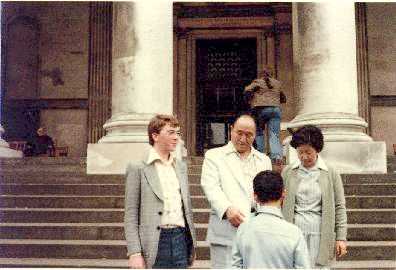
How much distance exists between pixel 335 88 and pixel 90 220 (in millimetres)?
4221

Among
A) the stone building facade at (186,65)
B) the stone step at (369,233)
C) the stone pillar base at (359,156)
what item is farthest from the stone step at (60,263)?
the stone building facade at (186,65)

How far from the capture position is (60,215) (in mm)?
7184

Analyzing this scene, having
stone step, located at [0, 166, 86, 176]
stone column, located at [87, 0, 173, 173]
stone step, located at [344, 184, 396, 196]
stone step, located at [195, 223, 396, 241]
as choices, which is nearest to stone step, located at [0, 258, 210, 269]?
stone step, located at [195, 223, 396, 241]

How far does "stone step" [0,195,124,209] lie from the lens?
7512 mm

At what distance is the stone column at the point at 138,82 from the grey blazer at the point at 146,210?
498 centimetres

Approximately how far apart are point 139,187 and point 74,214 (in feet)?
12.2

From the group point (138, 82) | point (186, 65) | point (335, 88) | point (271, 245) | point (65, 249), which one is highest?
point (186, 65)

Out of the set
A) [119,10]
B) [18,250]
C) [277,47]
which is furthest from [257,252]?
[277,47]

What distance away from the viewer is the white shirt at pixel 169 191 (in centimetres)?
364

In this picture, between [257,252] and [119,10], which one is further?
[119,10]

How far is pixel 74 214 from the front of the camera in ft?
23.6

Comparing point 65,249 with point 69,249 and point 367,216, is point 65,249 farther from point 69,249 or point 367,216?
point 367,216

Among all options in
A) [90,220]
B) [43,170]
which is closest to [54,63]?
[43,170]

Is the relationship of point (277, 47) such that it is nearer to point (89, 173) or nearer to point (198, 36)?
point (198, 36)
